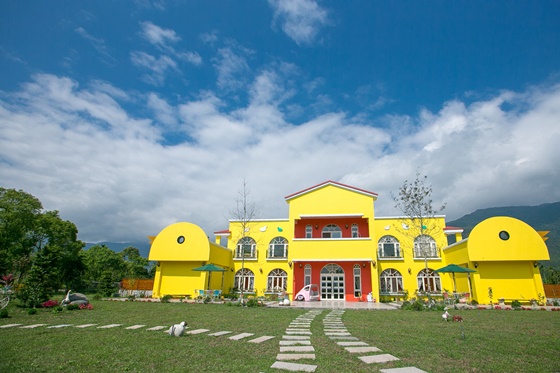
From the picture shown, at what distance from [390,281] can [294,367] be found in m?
21.0

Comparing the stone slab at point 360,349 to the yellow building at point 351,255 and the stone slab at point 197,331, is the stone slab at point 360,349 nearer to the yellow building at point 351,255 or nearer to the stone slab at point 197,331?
the stone slab at point 197,331

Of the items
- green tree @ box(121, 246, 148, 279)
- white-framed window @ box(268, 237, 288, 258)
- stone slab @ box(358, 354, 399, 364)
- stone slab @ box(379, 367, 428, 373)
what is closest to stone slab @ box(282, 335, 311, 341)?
stone slab @ box(358, 354, 399, 364)

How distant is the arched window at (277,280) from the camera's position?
24902 mm

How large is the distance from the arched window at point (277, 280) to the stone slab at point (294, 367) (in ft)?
67.7

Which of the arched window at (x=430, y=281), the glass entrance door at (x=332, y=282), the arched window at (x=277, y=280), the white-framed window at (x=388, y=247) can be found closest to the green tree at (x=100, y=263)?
the arched window at (x=277, y=280)

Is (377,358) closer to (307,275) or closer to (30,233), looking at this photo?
(307,275)

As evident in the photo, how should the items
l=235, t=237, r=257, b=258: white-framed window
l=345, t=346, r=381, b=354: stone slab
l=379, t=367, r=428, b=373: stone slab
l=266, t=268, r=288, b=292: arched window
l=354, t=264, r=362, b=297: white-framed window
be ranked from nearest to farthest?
l=379, t=367, r=428, b=373: stone slab → l=345, t=346, r=381, b=354: stone slab → l=354, t=264, r=362, b=297: white-framed window → l=266, t=268, r=288, b=292: arched window → l=235, t=237, r=257, b=258: white-framed window

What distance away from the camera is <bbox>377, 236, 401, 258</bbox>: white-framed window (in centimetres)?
2403

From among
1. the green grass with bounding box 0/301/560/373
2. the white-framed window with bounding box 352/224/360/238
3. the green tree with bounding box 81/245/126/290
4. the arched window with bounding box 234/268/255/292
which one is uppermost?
the white-framed window with bounding box 352/224/360/238

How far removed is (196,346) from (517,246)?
21.5 metres

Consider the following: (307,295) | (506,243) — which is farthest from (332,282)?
(506,243)

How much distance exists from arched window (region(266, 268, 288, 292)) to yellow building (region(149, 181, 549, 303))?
0.26 ft

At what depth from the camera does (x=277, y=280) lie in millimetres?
25094

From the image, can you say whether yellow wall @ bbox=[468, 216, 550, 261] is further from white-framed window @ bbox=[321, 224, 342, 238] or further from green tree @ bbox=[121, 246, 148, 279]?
green tree @ bbox=[121, 246, 148, 279]
